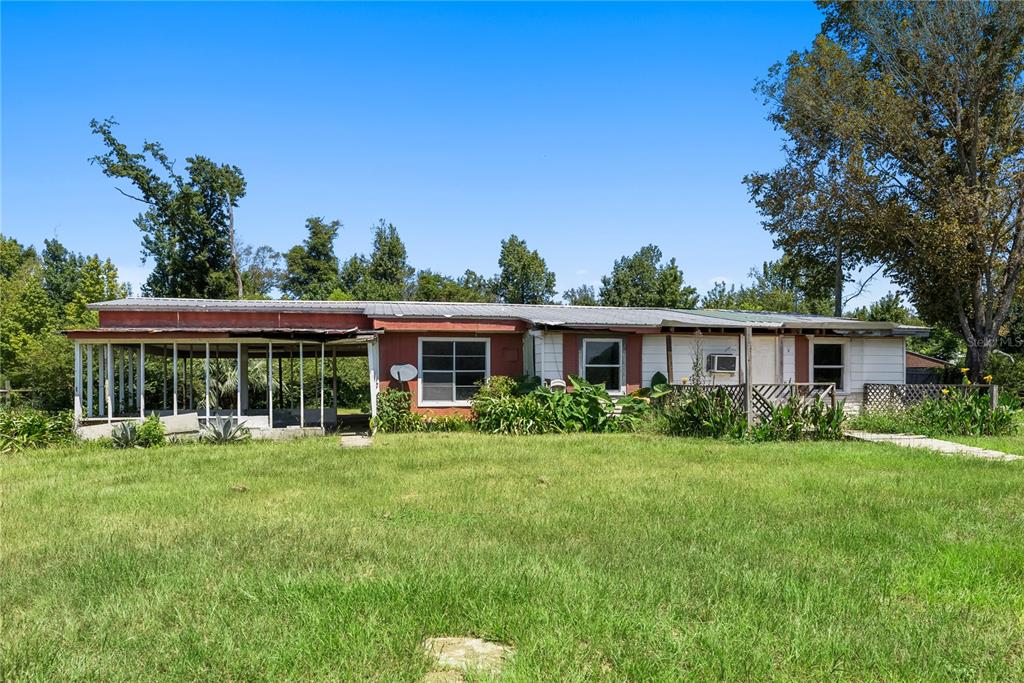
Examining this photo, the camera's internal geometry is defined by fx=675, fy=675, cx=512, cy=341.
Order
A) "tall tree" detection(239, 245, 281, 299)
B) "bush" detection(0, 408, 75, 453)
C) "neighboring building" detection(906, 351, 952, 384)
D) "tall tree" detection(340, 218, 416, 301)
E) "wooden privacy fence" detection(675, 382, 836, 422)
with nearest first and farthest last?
"bush" detection(0, 408, 75, 453)
"wooden privacy fence" detection(675, 382, 836, 422)
"neighboring building" detection(906, 351, 952, 384)
"tall tree" detection(340, 218, 416, 301)
"tall tree" detection(239, 245, 281, 299)

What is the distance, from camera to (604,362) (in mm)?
17578

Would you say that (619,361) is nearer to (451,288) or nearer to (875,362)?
(875,362)

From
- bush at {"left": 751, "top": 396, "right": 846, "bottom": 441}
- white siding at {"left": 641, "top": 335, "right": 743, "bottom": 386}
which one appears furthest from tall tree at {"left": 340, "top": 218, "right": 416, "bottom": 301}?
bush at {"left": 751, "top": 396, "right": 846, "bottom": 441}

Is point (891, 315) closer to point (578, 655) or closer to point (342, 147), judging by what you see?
point (342, 147)

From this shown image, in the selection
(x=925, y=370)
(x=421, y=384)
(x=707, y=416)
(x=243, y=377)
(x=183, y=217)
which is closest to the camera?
(x=707, y=416)

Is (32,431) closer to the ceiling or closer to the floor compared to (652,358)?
closer to the floor

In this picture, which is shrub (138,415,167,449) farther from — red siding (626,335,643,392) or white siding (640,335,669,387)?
white siding (640,335,669,387)

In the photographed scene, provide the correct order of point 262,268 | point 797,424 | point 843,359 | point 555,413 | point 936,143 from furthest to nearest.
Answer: point 262,268, point 936,143, point 843,359, point 555,413, point 797,424

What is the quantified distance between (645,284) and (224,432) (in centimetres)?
3058

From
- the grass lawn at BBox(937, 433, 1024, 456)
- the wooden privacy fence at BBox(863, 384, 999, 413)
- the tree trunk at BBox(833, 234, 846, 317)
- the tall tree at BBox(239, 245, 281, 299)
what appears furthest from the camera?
the tall tree at BBox(239, 245, 281, 299)

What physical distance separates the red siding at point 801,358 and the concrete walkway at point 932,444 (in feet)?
13.6

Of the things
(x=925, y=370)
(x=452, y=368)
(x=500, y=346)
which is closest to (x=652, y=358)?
(x=500, y=346)

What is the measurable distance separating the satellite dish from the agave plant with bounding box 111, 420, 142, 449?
226 inches

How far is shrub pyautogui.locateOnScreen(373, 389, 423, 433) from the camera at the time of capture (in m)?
15.7
